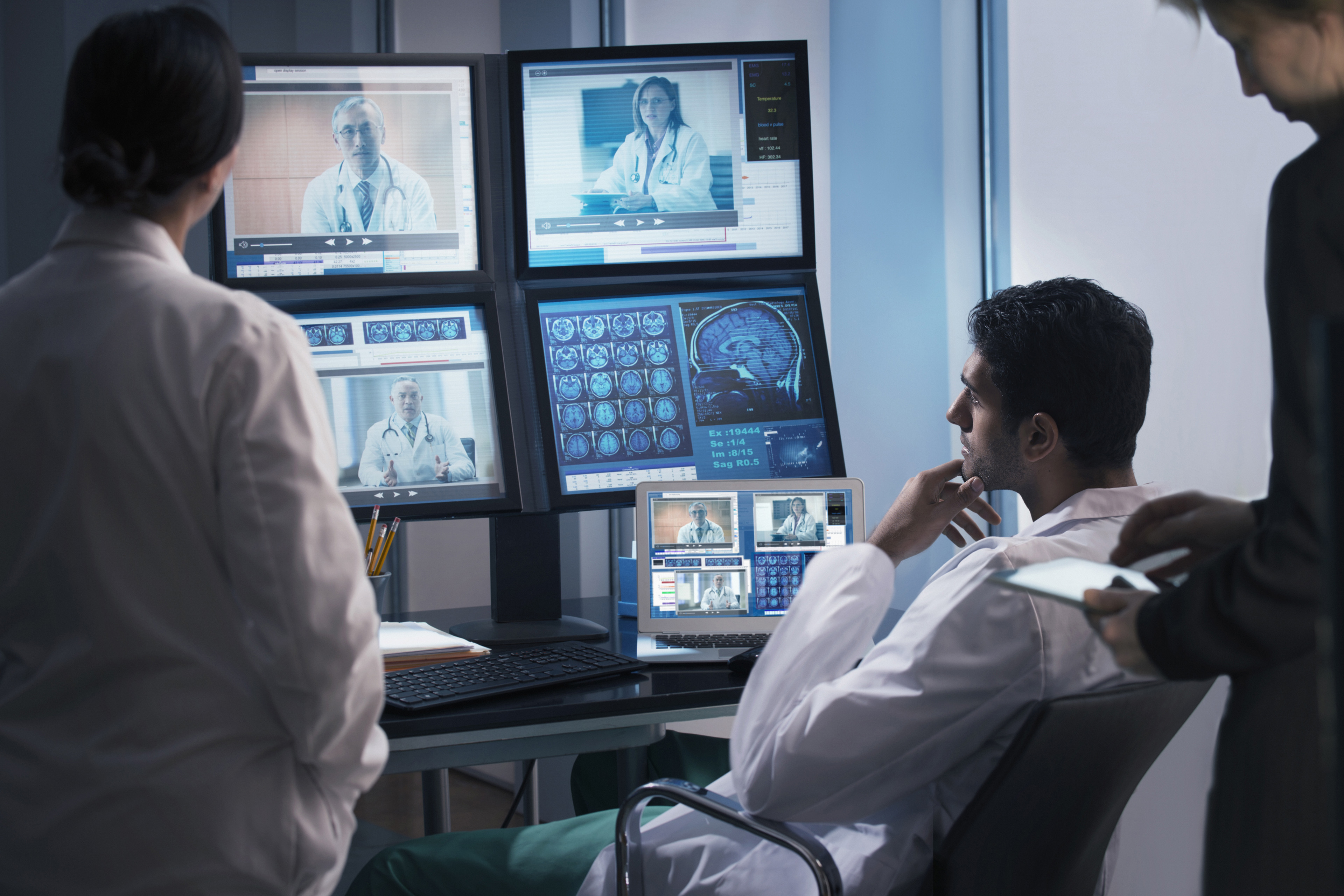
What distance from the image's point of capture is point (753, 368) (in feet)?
6.53

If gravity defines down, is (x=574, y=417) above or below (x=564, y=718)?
above

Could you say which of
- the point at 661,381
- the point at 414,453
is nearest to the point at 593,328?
the point at 661,381

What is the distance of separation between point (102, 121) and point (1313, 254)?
3.03 ft

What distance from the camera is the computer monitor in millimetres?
1992

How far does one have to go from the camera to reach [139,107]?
2.86ft

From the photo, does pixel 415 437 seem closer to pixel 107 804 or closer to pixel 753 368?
pixel 753 368

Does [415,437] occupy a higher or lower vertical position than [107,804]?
higher

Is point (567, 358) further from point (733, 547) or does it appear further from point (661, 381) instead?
point (733, 547)

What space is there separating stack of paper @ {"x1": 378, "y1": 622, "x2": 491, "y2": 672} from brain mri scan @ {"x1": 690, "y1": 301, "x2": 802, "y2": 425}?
622mm

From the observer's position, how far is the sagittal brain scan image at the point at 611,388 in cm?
193

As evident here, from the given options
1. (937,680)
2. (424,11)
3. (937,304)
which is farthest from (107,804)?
(424,11)

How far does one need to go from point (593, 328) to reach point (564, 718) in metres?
0.82

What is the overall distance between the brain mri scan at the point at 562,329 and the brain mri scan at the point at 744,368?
23 cm

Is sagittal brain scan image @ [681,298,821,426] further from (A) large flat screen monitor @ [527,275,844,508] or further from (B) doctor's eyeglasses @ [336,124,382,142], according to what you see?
(B) doctor's eyeglasses @ [336,124,382,142]
